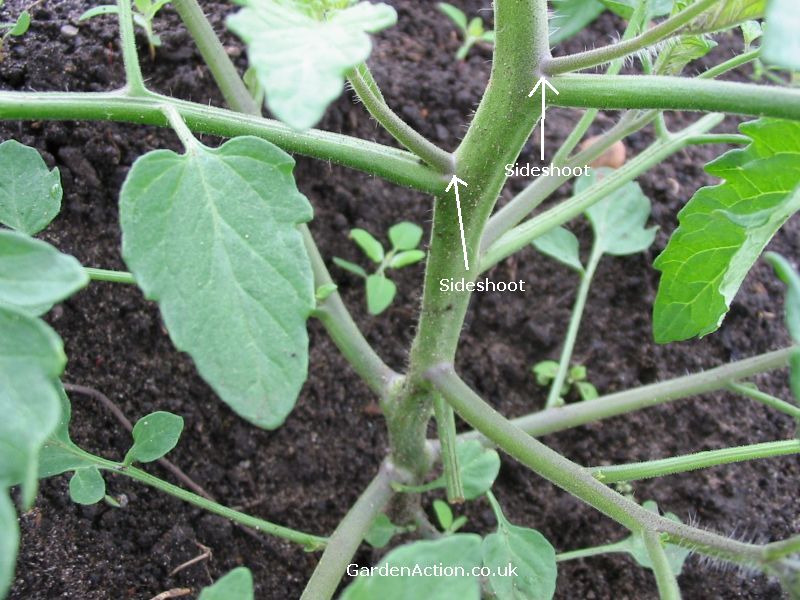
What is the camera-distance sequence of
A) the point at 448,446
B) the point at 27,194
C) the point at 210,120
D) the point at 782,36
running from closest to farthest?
1. the point at 782,36
2. the point at 210,120
3. the point at 27,194
4. the point at 448,446

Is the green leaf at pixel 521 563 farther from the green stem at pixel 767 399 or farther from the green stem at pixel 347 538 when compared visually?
the green stem at pixel 767 399

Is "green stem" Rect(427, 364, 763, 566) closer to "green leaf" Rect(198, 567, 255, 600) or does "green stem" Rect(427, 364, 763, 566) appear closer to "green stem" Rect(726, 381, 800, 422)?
"green stem" Rect(726, 381, 800, 422)

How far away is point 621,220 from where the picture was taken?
1.27 m

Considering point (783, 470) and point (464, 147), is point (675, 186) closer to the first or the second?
point (783, 470)

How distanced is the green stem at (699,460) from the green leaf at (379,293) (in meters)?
0.41

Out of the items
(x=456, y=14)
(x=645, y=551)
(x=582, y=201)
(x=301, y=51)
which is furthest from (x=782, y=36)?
(x=456, y=14)

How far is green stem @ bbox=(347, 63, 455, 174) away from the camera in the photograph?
625 millimetres

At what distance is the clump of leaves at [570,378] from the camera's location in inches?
47.6

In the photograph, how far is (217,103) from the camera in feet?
4.04

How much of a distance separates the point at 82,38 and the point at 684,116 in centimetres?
111

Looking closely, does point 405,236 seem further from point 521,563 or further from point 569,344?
point 521,563

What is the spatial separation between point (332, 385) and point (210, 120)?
619 mm

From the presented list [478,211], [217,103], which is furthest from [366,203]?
[478,211]

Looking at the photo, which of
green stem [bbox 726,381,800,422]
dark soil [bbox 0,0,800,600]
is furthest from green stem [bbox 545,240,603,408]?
green stem [bbox 726,381,800,422]
